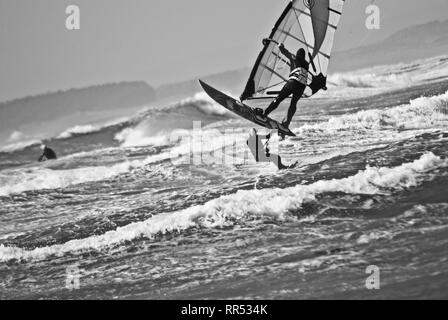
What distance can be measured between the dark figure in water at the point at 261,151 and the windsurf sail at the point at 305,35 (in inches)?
36.7

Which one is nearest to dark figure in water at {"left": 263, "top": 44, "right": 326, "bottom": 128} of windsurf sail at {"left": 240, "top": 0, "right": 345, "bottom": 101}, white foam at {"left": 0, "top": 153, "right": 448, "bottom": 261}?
windsurf sail at {"left": 240, "top": 0, "right": 345, "bottom": 101}

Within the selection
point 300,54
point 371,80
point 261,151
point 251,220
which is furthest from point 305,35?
point 371,80

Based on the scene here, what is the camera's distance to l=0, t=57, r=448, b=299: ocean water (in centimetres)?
449

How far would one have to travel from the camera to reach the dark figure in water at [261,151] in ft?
28.3

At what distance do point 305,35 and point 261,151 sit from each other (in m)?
2.37

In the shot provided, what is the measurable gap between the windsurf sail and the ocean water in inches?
47.6

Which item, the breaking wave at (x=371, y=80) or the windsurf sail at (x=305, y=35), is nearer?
the windsurf sail at (x=305, y=35)

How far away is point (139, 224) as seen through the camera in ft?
21.3

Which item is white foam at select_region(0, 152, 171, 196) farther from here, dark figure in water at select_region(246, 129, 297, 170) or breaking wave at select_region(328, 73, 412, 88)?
breaking wave at select_region(328, 73, 412, 88)

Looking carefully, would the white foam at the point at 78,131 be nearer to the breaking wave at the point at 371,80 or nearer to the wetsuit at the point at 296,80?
the breaking wave at the point at 371,80

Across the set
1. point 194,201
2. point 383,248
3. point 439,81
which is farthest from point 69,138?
point 383,248

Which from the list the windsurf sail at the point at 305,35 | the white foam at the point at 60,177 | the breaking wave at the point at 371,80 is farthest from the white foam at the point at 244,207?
the breaking wave at the point at 371,80
